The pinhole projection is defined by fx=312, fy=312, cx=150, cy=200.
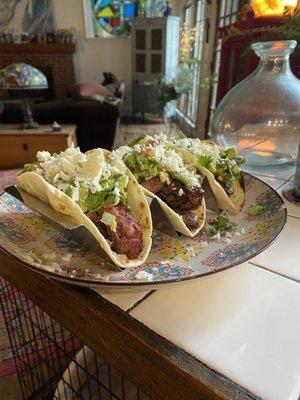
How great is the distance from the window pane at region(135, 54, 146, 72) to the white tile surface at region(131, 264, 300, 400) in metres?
5.76

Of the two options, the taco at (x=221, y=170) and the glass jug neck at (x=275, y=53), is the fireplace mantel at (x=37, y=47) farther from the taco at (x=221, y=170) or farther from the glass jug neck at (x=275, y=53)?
the taco at (x=221, y=170)

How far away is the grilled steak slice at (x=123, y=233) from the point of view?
46 centimetres

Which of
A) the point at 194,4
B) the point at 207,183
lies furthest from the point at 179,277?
the point at 194,4

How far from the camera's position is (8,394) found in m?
1.04

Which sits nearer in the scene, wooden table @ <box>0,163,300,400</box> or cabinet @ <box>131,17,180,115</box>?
wooden table @ <box>0,163,300,400</box>

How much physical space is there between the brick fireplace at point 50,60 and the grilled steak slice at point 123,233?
224 inches

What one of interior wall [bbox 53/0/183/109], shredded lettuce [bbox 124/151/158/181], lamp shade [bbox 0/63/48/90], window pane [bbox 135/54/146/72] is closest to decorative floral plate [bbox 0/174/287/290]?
shredded lettuce [bbox 124/151/158/181]

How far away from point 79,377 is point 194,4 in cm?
535

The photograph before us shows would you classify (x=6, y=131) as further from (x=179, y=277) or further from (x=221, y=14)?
(x=179, y=277)

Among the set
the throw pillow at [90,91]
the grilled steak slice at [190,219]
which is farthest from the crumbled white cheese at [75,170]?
the throw pillow at [90,91]

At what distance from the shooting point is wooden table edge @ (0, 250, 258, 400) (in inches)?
12.7

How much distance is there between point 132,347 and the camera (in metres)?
0.37

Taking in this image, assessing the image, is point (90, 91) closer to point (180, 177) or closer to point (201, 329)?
point (180, 177)

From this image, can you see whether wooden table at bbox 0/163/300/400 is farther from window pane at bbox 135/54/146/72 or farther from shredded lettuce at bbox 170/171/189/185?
window pane at bbox 135/54/146/72
